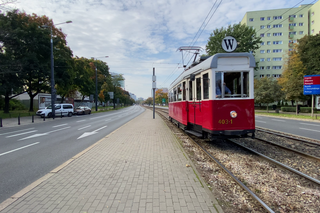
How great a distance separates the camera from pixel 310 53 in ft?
114

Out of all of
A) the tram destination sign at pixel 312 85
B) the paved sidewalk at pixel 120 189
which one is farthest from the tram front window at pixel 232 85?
the tram destination sign at pixel 312 85

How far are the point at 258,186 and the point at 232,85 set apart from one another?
3539mm

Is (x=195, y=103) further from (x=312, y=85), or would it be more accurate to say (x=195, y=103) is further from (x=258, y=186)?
(x=312, y=85)

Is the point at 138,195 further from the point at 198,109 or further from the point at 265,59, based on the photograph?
the point at 265,59

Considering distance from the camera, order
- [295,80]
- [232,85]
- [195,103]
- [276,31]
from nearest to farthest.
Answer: [232,85], [195,103], [295,80], [276,31]

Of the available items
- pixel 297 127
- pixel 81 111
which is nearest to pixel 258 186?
pixel 297 127

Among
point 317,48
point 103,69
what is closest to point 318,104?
point 317,48

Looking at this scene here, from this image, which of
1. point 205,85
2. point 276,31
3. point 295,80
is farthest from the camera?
point 276,31

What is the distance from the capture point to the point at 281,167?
16.4 feet

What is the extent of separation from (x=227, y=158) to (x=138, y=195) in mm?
3676

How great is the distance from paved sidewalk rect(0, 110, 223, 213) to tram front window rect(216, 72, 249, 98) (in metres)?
2.70

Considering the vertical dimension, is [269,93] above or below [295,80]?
below

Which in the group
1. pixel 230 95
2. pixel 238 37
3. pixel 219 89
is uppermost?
pixel 238 37

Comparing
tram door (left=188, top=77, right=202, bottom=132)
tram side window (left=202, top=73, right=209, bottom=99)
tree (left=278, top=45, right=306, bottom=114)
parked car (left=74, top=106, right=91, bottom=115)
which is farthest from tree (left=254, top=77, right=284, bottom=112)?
parked car (left=74, top=106, right=91, bottom=115)
